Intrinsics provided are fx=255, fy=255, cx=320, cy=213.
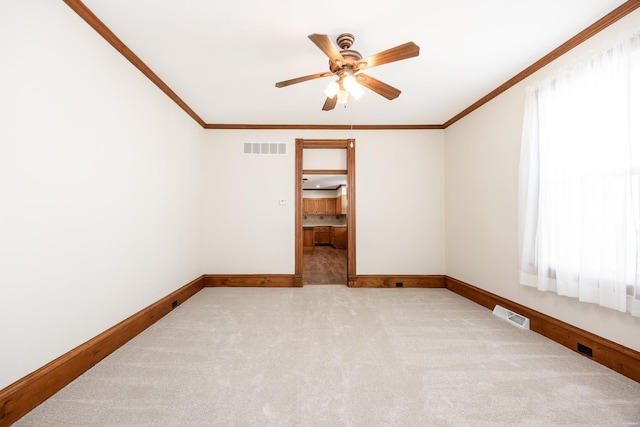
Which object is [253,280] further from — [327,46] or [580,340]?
[580,340]

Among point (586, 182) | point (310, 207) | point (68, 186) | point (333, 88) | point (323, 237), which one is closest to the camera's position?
point (68, 186)

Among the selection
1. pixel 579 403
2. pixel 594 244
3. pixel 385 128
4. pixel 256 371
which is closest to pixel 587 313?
pixel 594 244

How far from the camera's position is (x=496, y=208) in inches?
127

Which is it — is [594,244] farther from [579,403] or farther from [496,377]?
[496,377]

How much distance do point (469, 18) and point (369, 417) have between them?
9.57ft

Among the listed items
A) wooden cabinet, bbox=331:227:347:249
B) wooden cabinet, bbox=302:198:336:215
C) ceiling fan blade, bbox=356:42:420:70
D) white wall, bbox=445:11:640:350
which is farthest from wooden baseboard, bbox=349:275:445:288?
wooden cabinet, bbox=302:198:336:215

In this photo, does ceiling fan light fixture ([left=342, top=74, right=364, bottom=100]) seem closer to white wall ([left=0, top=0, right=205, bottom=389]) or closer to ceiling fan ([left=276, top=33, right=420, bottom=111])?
ceiling fan ([left=276, top=33, right=420, bottom=111])

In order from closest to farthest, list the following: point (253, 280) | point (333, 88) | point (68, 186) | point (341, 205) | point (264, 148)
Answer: point (68, 186), point (333, 88), point (253, 280), point (264, 148), point (341, 205)

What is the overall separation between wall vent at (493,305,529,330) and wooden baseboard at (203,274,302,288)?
2759mm

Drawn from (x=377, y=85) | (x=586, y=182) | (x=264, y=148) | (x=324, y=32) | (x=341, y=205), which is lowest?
(x=341, y=205)

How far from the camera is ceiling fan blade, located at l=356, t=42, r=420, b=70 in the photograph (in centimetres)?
181

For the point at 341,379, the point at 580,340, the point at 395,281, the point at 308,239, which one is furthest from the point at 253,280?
the point at 308,239

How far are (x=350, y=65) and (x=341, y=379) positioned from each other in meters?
2.43

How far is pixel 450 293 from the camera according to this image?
397 centimetres
